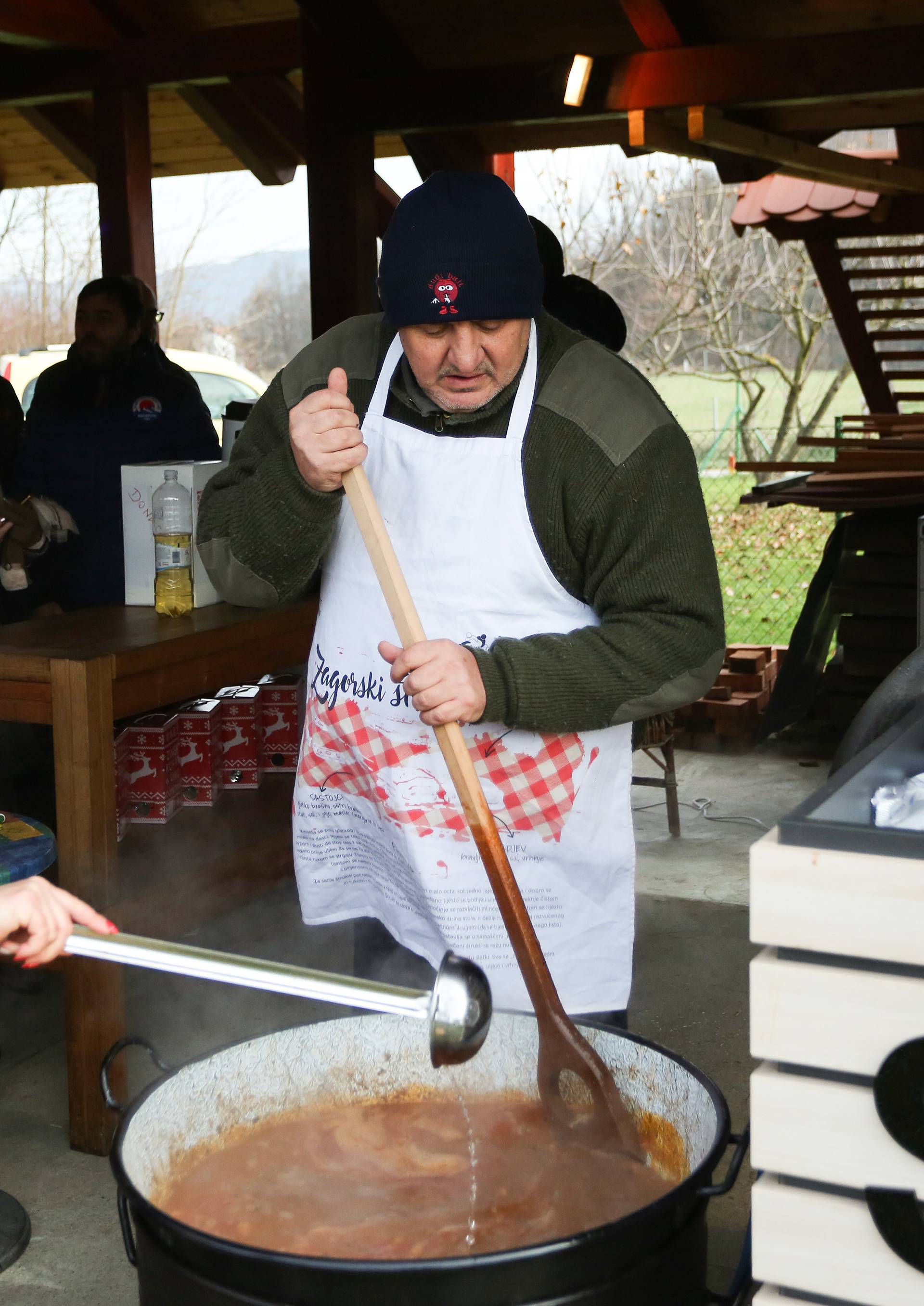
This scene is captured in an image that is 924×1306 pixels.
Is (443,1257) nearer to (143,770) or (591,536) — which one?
(591,536)

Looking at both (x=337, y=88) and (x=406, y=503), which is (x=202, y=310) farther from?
(x=406, y=503)

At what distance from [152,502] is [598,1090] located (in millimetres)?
1991

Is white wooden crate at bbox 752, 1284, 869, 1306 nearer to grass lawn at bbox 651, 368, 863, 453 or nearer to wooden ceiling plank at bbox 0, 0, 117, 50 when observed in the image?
wooden ceiling plank at bbox 0, 0, 117, 50

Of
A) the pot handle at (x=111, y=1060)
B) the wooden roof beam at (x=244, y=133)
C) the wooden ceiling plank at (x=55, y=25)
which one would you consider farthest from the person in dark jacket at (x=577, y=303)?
the wooden roof beam at (x=244, y=133)

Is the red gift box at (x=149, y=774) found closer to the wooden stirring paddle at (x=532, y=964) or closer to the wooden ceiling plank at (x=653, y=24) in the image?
the wooden stirring paddle at (x=532, y=964)

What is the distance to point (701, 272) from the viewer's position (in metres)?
14.8

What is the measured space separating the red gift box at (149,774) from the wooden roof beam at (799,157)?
291 cm

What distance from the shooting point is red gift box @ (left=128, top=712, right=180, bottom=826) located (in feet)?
11.1

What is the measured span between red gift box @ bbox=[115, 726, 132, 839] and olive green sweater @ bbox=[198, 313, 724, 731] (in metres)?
1.42

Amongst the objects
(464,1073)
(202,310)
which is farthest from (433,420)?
(202,310)

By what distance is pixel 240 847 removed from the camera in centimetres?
334

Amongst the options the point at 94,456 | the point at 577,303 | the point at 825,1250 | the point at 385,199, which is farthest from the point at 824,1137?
the point at 385,199

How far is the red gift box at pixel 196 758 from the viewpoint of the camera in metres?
3.57

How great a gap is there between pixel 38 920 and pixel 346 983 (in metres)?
0.38
